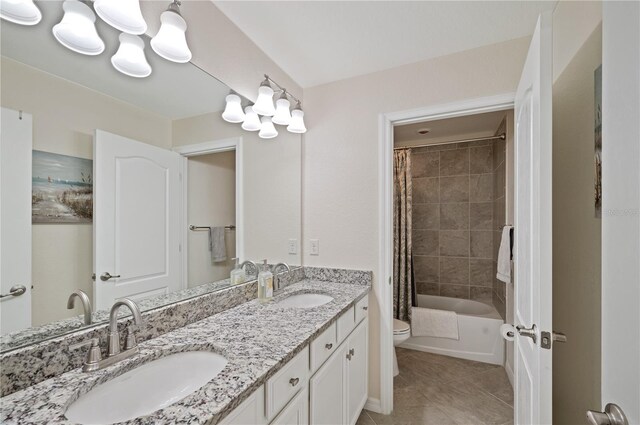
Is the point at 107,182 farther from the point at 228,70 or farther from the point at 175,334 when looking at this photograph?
the point at 228,70

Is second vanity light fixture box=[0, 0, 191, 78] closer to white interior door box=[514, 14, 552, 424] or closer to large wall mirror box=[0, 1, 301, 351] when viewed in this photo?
large wall mirror box=[0, 1, 301, 351]

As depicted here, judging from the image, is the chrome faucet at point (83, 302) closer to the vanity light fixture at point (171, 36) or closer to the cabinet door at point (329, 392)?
the cabinet door at point (329, 392)

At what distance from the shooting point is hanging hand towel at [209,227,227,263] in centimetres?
151

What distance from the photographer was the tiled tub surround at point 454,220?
345 cm

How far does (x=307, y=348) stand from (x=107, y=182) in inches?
37.9

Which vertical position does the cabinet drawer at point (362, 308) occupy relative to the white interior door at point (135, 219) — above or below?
below

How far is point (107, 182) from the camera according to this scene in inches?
39.2

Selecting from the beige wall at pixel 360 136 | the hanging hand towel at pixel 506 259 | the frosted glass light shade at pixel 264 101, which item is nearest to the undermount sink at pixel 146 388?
the beige wall at pixel 360 136

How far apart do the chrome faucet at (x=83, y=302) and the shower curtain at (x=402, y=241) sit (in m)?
2.64

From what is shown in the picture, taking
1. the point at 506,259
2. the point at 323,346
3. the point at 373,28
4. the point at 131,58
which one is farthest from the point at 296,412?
the point at 506,259

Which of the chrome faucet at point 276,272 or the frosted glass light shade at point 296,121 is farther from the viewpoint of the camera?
the frosted glass light shade at point 296,121

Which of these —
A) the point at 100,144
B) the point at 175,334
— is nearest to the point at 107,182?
the point at 100,144

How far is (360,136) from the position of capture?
6.65 ft

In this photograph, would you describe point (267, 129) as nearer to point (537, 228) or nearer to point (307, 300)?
point (307, 300)
